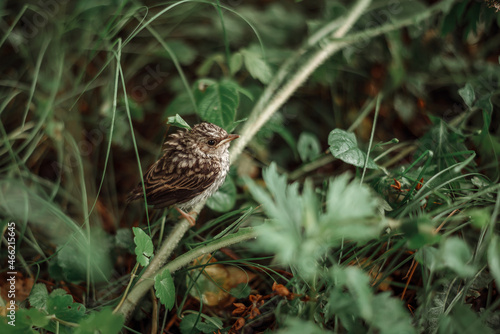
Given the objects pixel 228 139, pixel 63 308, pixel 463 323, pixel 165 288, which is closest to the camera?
pixel 463 323

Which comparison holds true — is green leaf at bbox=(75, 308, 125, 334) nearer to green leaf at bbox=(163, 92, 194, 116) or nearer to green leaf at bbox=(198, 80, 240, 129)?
green leaf at bbox=(198, 80, 240, 129)

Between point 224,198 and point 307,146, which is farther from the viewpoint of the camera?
point 307,146

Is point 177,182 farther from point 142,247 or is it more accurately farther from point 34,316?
point 34,316

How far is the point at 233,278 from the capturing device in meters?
2.31

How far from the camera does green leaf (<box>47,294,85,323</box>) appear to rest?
5.19 ft

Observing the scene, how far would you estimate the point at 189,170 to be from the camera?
7.06ft

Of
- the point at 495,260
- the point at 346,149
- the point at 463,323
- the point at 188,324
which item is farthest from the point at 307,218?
the point at 188,324

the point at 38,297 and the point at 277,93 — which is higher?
the point at 277,93

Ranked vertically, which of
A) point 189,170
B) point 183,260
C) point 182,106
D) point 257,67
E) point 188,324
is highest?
point 257,67

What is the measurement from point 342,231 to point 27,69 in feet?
9.86

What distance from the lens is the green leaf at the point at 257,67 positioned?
2540mm

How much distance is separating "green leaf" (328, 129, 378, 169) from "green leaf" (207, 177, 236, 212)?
76 centimetres

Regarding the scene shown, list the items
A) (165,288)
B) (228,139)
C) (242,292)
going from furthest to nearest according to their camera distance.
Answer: (228,139) → (242,292) → (165,288)

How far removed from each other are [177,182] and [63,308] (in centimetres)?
86
